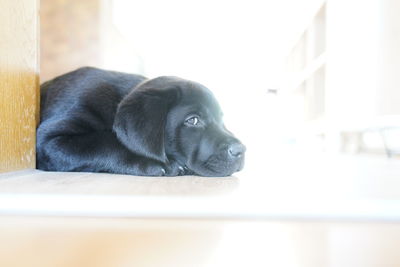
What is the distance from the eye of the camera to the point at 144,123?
4.02ft

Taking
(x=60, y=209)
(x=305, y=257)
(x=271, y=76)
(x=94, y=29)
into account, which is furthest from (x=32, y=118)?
(x=271, y=76)

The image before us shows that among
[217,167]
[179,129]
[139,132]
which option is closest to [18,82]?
[139,132]

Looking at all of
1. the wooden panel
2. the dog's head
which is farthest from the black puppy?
the wooden panel

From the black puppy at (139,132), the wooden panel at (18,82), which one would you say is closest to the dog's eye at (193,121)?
the black puppy at (139,132)

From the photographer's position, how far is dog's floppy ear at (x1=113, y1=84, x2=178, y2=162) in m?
1.21

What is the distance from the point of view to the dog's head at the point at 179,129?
1224mm

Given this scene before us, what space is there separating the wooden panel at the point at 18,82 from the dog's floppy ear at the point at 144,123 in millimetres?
306

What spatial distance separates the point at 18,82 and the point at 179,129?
56 cm

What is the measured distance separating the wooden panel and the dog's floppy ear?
31 centimetres

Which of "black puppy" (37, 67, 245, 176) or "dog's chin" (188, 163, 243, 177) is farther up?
"black puppy" (37, 67, 245, 176)

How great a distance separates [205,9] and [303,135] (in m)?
2.40

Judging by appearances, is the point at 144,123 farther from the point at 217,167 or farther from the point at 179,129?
the point at 217,167

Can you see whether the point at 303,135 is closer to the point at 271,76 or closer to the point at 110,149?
the point at 271,76

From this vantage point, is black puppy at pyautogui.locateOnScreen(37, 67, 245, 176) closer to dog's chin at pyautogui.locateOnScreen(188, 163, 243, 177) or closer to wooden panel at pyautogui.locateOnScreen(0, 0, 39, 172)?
dog's chin at pyautogui.locateOnScreen(188, 163, 243, 177)
